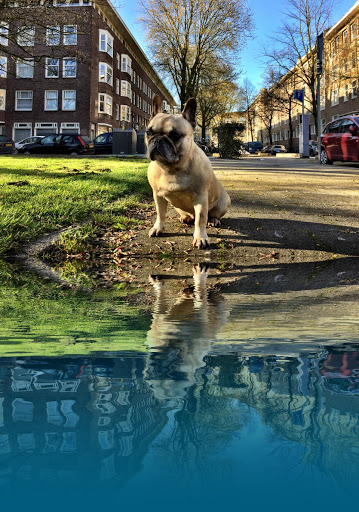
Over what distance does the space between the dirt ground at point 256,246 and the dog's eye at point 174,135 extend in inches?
44.4

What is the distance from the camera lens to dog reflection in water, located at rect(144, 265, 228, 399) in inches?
47.9

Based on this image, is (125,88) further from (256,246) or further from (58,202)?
(256,246)

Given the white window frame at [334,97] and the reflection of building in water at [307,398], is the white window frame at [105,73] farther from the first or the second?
the reflection of building in water at [307,398]

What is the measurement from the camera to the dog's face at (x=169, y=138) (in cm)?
432

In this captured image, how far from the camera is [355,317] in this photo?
7.22ft

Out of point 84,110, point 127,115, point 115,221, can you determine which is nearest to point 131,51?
point 127,115

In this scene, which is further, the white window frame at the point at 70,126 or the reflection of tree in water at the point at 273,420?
the white window frame at the point at 70,126

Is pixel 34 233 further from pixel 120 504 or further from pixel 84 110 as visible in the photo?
pixel 84 110

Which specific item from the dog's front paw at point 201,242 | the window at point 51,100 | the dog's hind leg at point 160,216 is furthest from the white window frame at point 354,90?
the dog's front paw at point 201,242

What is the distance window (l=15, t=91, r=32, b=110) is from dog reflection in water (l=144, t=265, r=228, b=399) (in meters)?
42.4

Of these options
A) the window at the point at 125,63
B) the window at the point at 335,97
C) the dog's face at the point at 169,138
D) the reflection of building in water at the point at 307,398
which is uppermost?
the window at the point at 125,63

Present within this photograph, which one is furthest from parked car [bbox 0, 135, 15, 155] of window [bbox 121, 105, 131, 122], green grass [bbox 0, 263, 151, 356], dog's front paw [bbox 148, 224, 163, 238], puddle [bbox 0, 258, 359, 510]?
puddle [bbox 0, 258, 359, 510]

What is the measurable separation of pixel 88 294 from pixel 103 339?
1332 mm

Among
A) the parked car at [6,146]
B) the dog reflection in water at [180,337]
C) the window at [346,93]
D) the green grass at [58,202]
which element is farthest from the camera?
the window at [346,93]
